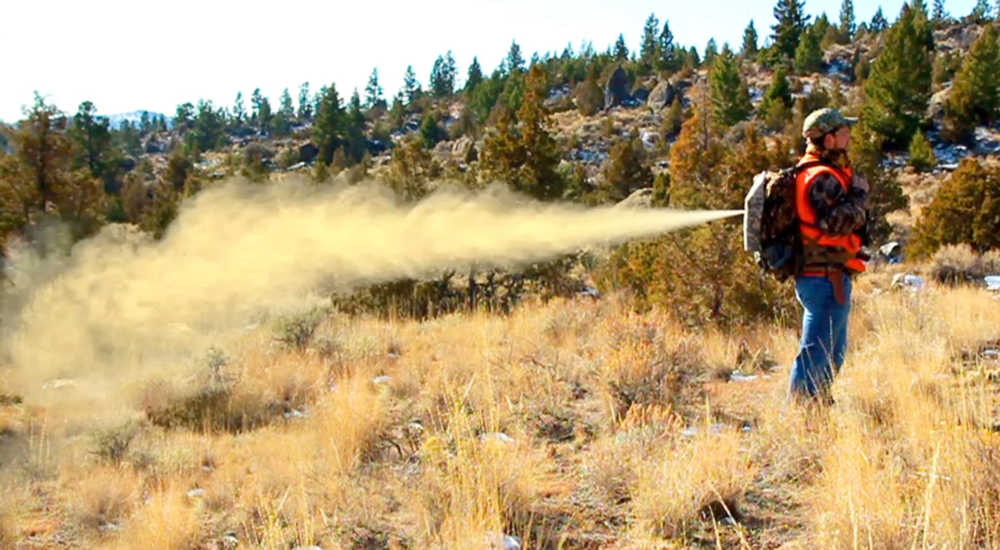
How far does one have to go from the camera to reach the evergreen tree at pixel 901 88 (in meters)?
38.6

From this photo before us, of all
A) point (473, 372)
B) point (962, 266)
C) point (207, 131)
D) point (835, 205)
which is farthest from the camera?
point (207, 131)

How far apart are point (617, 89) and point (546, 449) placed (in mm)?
67527

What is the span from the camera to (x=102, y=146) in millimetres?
56406

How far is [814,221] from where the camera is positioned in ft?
15.1

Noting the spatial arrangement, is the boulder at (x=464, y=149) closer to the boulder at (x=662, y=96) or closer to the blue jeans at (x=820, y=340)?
the boulder at (x=662, y=96)

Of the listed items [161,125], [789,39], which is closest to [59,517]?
[789,39]

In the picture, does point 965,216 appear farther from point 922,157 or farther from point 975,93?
point 975,93

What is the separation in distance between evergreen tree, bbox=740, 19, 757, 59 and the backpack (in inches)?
3087

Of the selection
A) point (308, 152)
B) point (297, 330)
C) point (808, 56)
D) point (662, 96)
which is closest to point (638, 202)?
point (297, 330)

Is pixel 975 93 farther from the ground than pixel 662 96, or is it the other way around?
pixel 662 96

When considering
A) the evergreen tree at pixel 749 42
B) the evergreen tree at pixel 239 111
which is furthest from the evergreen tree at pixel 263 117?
the evergreen tree at pixel 749 42

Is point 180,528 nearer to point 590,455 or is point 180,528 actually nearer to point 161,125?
point 590,455

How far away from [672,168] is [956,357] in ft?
84.7

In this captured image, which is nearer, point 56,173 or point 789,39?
point 56,173
